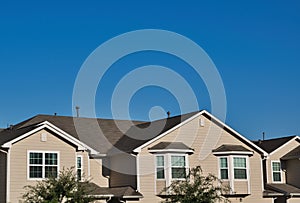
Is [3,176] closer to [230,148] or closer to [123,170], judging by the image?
[123,170]

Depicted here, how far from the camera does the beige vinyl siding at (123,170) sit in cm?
3583

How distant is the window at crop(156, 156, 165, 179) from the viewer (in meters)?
35.8

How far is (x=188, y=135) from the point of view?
37.4 metres

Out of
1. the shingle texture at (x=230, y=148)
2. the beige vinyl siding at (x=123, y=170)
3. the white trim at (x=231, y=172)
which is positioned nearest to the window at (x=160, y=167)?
the beige vinyl siding at (x=123, y=170)

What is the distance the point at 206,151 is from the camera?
37750mm

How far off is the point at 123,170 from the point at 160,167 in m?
2.42

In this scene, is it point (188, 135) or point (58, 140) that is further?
point (188, 135)

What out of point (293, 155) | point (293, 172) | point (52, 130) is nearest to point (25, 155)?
point (52, 130)

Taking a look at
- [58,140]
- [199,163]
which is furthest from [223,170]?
[58,140]

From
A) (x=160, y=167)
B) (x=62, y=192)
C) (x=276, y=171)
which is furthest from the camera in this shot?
(x=276, y=171)

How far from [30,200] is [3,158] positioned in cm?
624

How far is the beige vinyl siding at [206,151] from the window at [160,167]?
1.01 feet

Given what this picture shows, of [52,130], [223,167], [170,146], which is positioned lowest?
[223,167]

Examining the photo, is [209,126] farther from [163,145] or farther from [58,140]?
[58,140]
